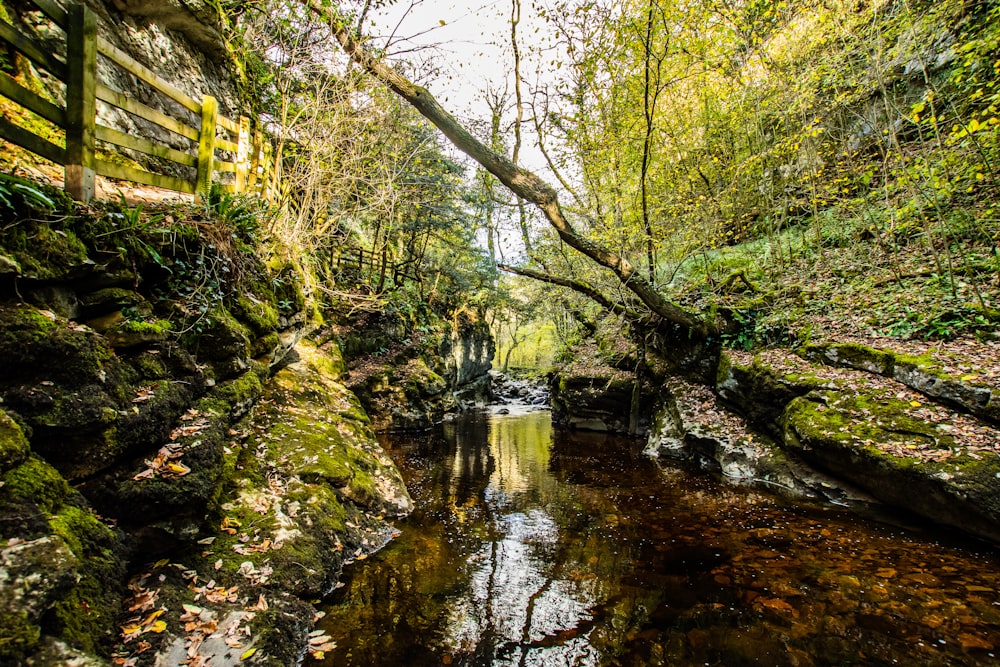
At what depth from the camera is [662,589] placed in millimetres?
4348

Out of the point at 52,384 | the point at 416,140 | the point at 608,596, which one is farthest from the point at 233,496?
the point at 416,140

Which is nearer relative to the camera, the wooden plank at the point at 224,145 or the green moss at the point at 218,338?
the green moss at the point at 218,338

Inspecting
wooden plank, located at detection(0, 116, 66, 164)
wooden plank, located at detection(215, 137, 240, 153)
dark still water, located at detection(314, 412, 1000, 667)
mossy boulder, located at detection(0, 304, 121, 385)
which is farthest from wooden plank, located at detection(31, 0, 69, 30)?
dark still water, located at detection(314, 412, 1000, 667)

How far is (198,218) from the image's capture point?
15.8 feet

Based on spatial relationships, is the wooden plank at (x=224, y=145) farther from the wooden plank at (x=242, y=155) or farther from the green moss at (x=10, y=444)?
the green moss at (x=10, y=444)

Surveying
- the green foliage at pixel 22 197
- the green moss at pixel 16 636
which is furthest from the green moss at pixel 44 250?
the green moss at pixel 16 636

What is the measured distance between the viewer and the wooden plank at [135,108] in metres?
3.75

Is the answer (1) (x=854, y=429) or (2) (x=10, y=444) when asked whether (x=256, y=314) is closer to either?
(2) (x=10, y=444)

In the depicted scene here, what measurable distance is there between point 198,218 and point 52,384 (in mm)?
2792

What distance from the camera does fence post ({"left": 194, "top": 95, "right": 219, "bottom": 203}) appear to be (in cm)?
532

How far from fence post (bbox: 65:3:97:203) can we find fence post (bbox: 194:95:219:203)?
1636 mm

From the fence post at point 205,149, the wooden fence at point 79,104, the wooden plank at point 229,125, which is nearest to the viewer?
the wooden fence at point 79,104

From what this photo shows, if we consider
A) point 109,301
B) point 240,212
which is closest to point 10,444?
point 109,301

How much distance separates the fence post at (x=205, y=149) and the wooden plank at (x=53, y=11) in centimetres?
180
